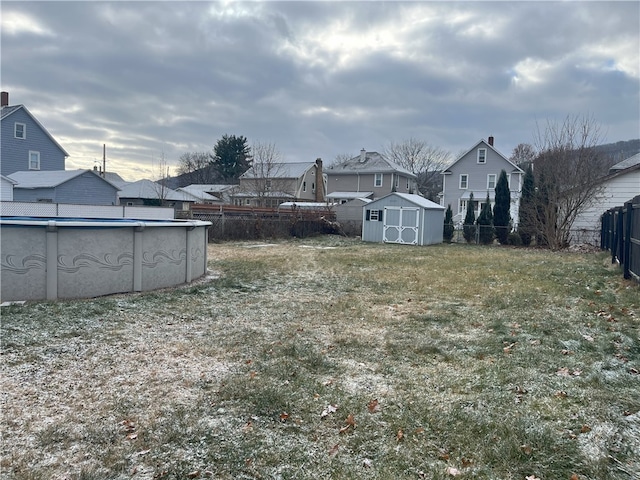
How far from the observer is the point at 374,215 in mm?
23734

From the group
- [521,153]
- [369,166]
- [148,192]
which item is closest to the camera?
[148,192]

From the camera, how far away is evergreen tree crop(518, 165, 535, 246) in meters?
21.7

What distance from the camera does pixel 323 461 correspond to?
9.34ft

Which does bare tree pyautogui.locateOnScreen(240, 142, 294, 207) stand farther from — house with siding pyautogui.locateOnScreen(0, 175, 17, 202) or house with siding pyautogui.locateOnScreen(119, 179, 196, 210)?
house with siding pyautogui.locateOnScreen(0, 175, 17, 202)

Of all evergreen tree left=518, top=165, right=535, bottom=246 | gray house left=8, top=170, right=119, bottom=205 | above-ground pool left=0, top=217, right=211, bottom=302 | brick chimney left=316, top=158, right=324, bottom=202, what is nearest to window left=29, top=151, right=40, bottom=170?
gray house left=8, top=170, right=119, bottom=205

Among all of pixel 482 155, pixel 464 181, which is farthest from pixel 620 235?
pixel 464 181

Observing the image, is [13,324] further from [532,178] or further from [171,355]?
[532,178]

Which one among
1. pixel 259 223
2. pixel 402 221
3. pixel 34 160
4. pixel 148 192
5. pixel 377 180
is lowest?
pixel 259 223

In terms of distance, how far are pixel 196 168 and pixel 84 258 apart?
6173 centimetres

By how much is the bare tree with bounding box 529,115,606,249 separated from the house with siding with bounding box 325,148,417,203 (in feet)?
63.4

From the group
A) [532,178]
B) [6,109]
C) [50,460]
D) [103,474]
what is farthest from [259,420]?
[6,109]

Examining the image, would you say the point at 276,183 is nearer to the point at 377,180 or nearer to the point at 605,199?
the point at 377,180

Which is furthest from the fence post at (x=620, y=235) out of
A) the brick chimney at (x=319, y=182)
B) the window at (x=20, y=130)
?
the brick chimney at (x=319, y=182)

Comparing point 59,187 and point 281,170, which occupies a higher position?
point 281,170
